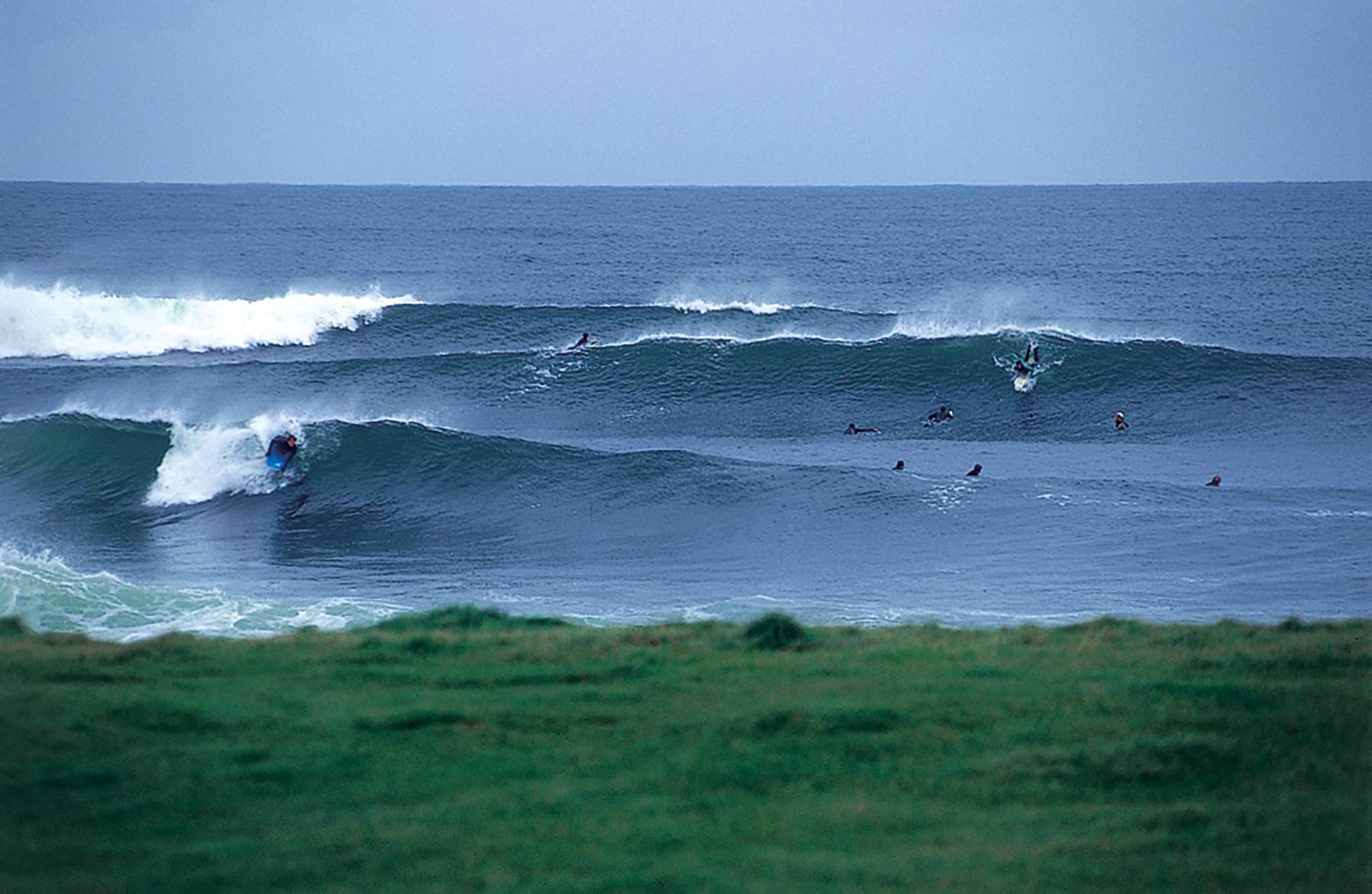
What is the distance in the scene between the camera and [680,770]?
571 cm

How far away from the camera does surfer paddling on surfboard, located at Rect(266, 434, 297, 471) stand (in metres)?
20.4

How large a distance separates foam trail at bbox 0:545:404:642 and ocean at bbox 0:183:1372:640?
6 centimetres

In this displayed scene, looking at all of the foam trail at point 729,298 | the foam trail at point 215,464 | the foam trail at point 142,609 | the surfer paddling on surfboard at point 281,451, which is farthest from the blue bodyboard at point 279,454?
the foam trail at point 729,298

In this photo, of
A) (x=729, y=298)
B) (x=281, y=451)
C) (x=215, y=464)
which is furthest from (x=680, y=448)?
(x=729, y=298)

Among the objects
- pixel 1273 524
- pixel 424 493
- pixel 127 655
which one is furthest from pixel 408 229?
pixel 127 655

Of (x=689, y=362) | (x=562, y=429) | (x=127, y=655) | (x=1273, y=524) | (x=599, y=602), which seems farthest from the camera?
(x=689, y=362)

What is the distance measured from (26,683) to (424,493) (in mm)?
12814

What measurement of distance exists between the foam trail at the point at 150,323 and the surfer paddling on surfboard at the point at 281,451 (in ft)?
44.8

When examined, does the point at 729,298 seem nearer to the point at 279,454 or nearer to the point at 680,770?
the point at 279,454

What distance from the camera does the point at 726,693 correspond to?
6.86 meters

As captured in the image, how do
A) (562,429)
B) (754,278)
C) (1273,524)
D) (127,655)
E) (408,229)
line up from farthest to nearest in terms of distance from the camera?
(408,229)
(754,278)
(562,429)
(1273,524)
(127,655)

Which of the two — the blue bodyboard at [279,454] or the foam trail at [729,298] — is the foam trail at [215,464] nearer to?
the blue bodyboard at [279,454]

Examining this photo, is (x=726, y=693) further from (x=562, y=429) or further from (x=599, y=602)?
(x=562, y=429)

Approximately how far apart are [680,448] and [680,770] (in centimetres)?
1788
